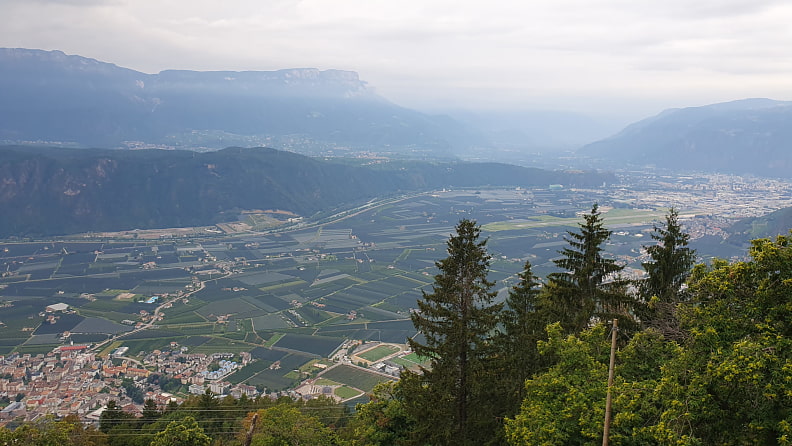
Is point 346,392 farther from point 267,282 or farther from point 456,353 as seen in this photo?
point 267,282

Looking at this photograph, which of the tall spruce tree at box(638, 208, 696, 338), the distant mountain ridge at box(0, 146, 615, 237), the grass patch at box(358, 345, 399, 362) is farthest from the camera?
the distant mountain ridge at box(0, 146, 615, 237)

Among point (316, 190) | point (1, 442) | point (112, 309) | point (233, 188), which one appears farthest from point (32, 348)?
point (316, 190)

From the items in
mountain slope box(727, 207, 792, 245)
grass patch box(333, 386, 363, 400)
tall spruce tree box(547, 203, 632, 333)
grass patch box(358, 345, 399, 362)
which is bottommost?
grass patch box(333, 386, 363, 400)

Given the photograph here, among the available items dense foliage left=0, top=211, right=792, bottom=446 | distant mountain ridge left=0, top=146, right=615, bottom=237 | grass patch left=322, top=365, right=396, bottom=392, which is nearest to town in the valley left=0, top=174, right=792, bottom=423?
grass patch left=322, top=365, right=396, bottom=392

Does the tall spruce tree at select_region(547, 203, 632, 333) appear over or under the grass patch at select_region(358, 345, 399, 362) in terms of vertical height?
over

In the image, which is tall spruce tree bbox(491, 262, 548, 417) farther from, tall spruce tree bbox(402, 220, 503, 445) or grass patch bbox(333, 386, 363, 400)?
grass patch bbox(333, 386, 363, 400)

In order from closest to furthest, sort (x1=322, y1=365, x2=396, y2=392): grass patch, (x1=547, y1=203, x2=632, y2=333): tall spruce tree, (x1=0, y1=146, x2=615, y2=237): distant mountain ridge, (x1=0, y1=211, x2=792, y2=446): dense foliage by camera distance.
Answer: (x1=0, y1=211, x2=792, y2=446): dense foliage, (x1=547, y1=203, x2=632, y2=333): tall spruce tree, (x1=322, y1=365, x2=396, y2=392): grass patch, (x1=0, y1=146, x2=615, y2=237): distant mountain ridge

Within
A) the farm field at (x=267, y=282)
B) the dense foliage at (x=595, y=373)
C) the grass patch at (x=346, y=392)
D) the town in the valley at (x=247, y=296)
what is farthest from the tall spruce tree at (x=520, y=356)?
the farm field at (x=267, y=282)

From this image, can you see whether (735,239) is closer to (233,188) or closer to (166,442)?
(166,442)
